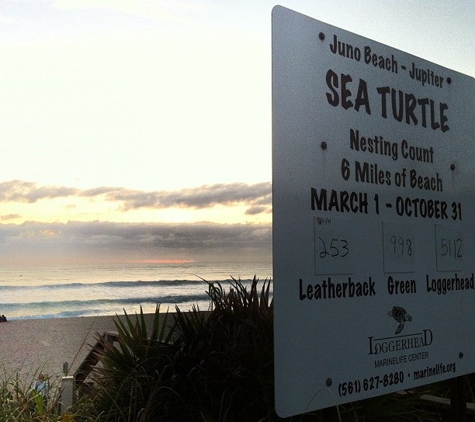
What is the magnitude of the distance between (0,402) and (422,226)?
239 centimetres

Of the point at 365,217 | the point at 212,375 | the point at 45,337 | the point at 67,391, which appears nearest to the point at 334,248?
the point at 365,217

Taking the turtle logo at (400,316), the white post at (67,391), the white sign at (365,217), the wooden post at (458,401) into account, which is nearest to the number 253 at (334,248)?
the white sign at (365,217)

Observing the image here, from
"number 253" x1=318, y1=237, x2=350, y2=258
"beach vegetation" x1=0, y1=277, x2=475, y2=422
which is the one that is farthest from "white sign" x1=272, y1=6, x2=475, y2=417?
"beach vegetation" x1=0, y1=277, x2=475, y2=422

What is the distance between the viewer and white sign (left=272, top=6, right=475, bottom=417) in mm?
2168

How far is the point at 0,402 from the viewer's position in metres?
3.43

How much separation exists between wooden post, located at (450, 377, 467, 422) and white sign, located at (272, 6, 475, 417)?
292 mm

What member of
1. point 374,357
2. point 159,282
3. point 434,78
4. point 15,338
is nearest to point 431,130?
point 434,78

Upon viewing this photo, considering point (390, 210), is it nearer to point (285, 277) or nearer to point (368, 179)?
point (368, 179)

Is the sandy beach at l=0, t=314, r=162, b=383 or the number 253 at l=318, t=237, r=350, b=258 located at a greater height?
the number 253 at l=318, t=237, r=350, b=258

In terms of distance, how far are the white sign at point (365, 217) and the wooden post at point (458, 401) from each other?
0.29 metres

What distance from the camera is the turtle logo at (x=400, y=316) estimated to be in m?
2.54

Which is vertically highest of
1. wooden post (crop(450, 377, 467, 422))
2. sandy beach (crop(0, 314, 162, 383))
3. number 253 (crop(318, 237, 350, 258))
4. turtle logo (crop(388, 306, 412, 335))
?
number 253 (crop(318, 237, 350, 258))

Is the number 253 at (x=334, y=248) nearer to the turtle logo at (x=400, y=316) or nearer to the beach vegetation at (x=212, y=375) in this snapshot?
the turtle logo at (x=400, y=316)

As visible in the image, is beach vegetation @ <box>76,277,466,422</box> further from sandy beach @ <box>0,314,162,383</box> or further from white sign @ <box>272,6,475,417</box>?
sandy beach @ <box>0,314,162,383</box>
